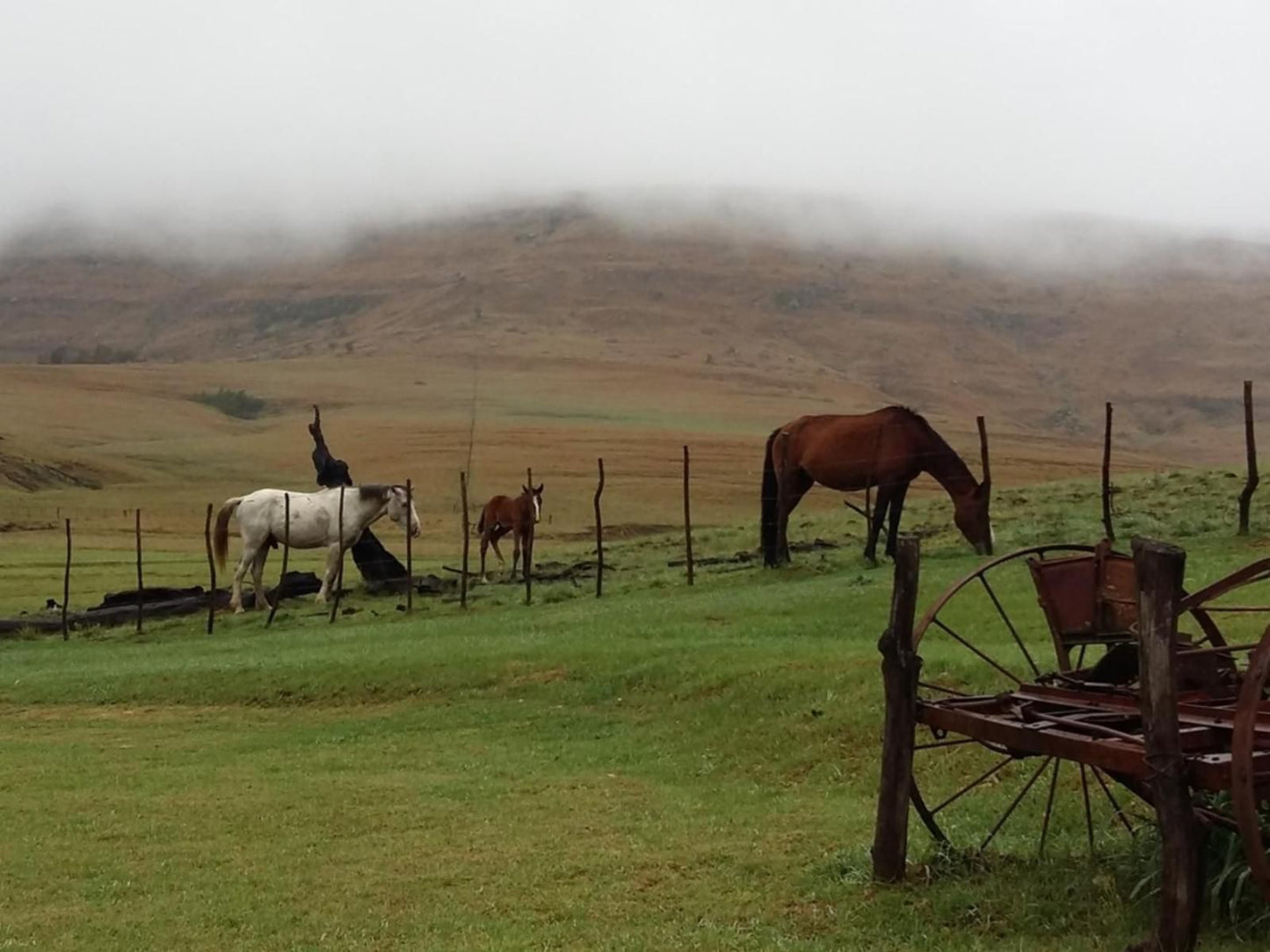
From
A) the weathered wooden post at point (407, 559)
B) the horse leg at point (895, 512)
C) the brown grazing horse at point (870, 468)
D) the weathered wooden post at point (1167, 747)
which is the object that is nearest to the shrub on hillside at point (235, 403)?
the weathered wooden post at point (407, 559)

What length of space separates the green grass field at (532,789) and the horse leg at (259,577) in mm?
3324

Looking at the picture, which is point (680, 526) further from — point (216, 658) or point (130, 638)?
point (216, 658)

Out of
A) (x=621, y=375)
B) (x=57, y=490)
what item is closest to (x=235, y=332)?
(x=621, y=375)

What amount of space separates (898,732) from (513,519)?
2114 centimetres

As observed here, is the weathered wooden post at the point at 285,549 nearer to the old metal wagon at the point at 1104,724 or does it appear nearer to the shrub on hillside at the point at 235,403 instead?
the old metal wagon at the point at 1104,724

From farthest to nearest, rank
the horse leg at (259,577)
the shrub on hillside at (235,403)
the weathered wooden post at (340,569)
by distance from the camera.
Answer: the shrub on hillside at (235,403) → the horse leg at (259,577) → the weathered wooden post at (340,569)

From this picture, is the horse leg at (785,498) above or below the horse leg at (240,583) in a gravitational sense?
above

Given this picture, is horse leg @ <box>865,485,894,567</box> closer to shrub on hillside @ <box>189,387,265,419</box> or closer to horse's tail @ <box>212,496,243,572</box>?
horse's tail @ <box>212,496,243,572</box>

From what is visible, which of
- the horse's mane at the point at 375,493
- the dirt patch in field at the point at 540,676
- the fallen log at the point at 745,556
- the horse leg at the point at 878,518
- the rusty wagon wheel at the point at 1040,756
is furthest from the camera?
the horse's mane at the point at 375,493

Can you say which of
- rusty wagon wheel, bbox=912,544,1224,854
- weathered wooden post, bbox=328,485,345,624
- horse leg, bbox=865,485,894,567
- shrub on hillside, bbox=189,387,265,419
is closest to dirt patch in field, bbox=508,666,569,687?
rusty wagon wheel, bbox=912,544,1224,854

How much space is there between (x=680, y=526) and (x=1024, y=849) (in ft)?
134

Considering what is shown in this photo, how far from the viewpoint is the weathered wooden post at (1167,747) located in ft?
18.2

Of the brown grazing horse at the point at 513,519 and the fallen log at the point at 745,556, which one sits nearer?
the fallen log at the point at 745,556

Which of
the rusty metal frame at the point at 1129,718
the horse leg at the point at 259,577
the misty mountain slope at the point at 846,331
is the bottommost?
the horse leg at the point at 259,577
